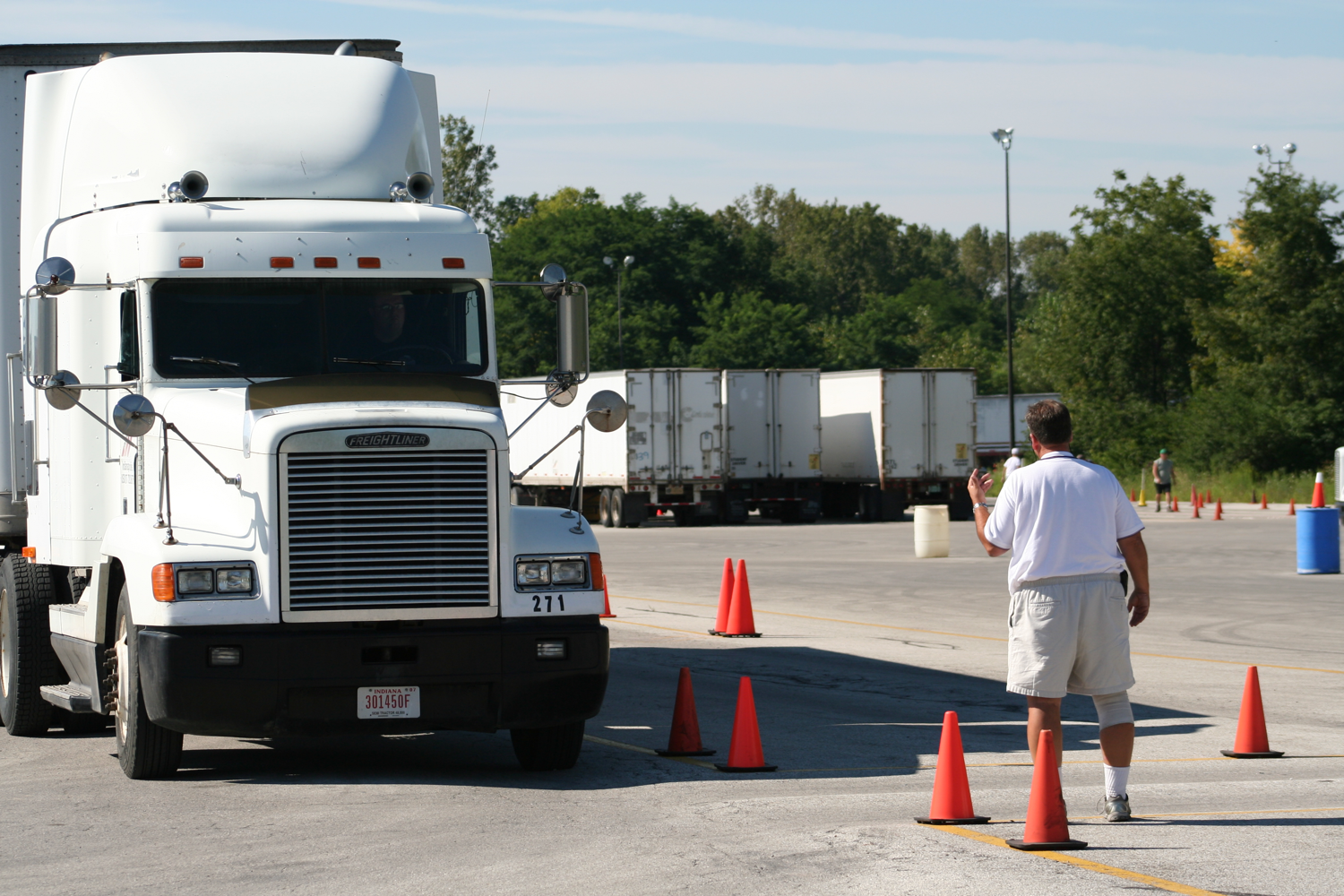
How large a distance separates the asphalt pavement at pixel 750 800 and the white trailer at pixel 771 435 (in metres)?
29.2

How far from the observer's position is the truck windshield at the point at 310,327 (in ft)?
33.4

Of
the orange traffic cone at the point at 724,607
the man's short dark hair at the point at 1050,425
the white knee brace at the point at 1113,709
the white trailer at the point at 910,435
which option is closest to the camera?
the white knee brace at the point at 1113,709

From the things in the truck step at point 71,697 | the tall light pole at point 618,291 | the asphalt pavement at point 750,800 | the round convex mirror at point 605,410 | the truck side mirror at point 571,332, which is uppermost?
the tall light pole at point 618,291

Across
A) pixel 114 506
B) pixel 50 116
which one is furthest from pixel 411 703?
pixel 50 116

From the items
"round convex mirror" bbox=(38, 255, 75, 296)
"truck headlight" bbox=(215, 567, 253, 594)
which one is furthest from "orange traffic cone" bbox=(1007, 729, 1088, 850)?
"round convex mirror" bbox=(38, 255, 75, 296)

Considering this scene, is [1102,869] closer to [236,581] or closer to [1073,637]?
[1073,637]

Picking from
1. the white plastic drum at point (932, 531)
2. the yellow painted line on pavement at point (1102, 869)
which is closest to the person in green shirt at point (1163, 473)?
the white plastic drum at point (932, 531)

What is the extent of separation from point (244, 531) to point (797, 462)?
37880 millimetres

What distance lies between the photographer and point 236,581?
359 inches

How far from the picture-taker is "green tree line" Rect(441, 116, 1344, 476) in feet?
185

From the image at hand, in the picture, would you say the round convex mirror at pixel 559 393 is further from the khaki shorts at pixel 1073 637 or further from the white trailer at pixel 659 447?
the white trailer at pixel 659 447

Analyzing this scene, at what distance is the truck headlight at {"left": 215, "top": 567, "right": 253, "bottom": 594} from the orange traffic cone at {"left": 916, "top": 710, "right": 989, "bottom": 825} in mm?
3617

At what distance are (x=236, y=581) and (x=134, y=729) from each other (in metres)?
1.15

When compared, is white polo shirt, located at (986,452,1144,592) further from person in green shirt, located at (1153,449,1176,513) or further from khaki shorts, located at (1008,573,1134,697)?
person in green shirt, located at (1153,449,1176,513)
